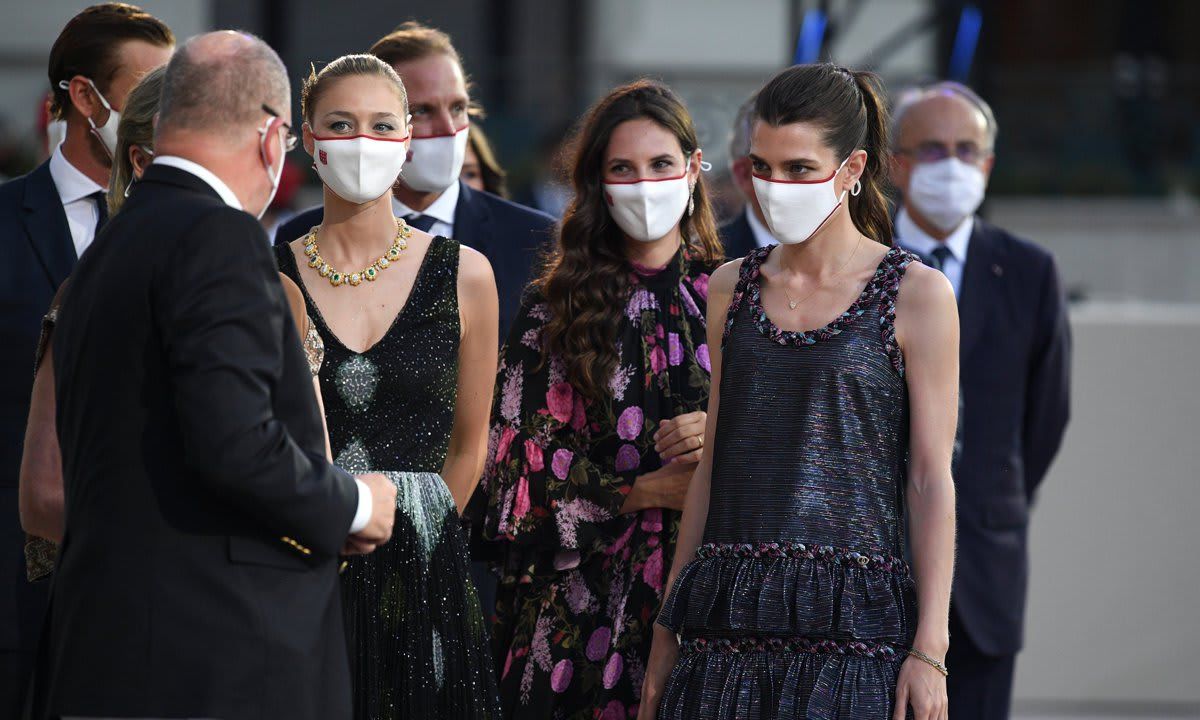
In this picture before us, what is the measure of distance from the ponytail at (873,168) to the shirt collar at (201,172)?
119 centimetres

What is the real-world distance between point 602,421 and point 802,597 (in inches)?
32.4

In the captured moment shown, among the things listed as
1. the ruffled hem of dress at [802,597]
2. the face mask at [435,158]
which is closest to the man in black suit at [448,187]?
the face mask at [435,158]

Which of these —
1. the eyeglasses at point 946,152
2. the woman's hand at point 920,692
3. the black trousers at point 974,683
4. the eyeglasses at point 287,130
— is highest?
the eyeglasses at point 946,152

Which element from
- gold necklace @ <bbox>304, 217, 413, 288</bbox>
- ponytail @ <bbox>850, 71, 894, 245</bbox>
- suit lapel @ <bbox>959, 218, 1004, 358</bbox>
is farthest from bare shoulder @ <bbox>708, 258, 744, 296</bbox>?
suit lapel @ <bbox>959, 218, 1004, 358</bbox>

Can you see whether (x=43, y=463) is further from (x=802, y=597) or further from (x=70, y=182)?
(x=802, y=597)

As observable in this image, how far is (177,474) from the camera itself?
2.35 metres

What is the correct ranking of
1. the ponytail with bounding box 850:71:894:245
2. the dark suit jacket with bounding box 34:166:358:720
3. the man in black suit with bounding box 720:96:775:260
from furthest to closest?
the man in black suit with bounding box 720:96:775:260 → the ponytail with bounding box 850:71:894:245 → the dark suit jacket with bounding box 34:166:358:720

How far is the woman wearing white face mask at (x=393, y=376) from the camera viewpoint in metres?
3.13

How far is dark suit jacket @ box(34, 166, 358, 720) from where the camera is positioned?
7.54ft

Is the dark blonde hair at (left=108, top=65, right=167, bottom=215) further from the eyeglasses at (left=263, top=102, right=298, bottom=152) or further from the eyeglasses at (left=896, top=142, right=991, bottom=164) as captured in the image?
Result: the eyeglasses at (left=896, top=142, right=991, bottom=164)

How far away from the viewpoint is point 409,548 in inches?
124

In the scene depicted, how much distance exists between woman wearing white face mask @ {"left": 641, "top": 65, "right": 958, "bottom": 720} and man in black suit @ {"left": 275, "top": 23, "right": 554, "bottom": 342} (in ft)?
3.78

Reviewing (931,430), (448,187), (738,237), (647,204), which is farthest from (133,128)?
(738,237)

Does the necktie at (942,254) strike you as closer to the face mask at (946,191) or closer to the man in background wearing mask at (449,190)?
the face mask at (946,191)
